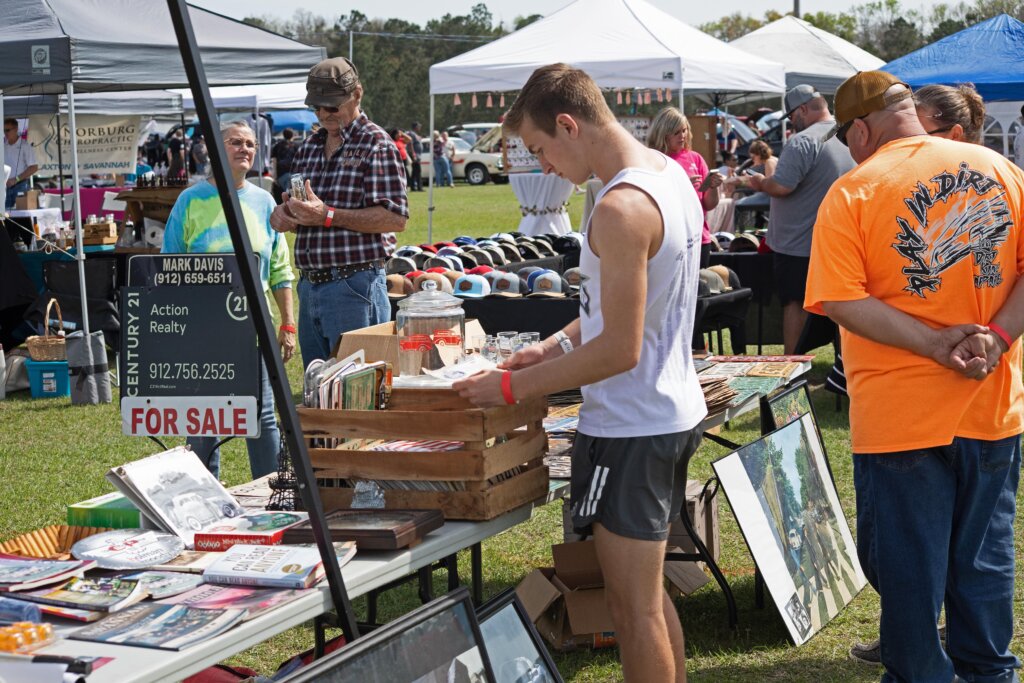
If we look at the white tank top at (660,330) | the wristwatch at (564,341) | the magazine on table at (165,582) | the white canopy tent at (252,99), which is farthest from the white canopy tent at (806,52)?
the magazine on table at (165,582)

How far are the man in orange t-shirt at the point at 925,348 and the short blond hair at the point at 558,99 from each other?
29.1 inches

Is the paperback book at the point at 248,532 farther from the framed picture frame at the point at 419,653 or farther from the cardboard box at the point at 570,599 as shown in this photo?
the cardboard box at the point at 570,599

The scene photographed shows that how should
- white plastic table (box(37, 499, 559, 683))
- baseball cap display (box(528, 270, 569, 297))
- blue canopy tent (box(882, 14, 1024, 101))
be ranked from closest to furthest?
1. white plastic table (box(37, 499, 559, 683))
2. baseball cap display (box(528, 270, 569, 297))
3. blue canopy tent (box(882, 14, 1024, 101))

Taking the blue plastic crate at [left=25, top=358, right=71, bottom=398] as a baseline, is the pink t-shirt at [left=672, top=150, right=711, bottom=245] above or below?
above

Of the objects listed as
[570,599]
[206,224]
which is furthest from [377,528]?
[206,224]

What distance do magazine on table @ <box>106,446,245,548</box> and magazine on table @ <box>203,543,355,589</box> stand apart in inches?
9.6

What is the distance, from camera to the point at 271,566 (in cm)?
238

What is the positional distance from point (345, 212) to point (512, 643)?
2.34 metres

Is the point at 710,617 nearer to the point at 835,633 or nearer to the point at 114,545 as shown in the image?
the point at 835,633

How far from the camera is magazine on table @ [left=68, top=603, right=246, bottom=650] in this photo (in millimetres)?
2062

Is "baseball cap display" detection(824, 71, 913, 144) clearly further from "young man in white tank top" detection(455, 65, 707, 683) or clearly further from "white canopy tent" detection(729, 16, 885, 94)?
"white canopy tent" detection(729, 16, 885, 94)

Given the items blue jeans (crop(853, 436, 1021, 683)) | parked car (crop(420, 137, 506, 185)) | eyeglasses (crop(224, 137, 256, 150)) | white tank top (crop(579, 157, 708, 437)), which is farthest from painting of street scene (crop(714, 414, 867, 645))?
parked car (crop(420, 137, 506, 185))

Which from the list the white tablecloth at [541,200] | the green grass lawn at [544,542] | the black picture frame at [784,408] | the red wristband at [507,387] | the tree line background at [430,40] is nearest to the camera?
the red wristband at [507,387]

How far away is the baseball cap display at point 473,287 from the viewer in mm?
6402
